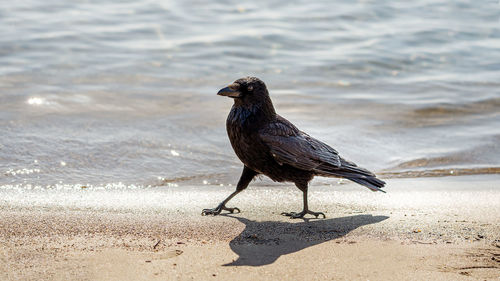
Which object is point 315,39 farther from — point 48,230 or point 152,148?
point 48,230

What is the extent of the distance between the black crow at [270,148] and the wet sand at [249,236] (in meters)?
0.32

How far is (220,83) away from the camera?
10.2 meters

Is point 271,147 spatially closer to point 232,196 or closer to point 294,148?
point 294,148

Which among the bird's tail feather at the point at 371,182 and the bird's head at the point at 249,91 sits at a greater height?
the bird's head at the point at 249,91

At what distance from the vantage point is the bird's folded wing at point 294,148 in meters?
5.21

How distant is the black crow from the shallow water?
1.39 metres

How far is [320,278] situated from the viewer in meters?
3.93

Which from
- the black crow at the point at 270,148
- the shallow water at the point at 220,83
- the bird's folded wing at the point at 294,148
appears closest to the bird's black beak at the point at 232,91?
the black crow at the point at 270,148

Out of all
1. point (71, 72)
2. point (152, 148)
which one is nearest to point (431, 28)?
point (71, 72)

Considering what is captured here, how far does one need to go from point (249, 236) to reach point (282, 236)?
0.24 meters

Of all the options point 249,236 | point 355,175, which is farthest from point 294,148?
point 249,236

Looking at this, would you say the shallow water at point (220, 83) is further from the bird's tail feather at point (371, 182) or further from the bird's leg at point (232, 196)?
the bird's tail feather at point (371, 182)

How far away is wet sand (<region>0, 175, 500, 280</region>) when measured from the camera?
3.99m

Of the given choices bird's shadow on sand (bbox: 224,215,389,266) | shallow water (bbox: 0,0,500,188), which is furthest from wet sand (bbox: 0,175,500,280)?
shallow water (bbox: 0,0,500,188)
